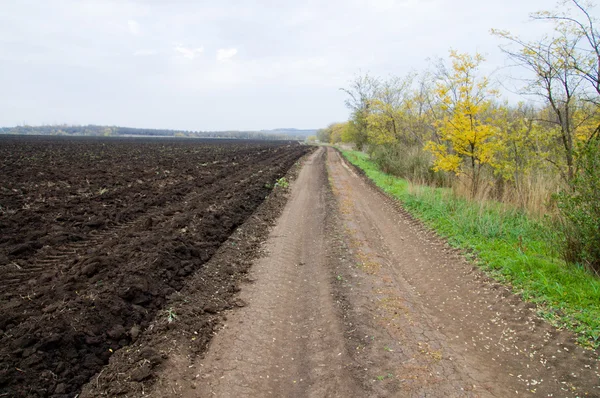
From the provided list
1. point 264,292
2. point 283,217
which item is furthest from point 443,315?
point 283,217

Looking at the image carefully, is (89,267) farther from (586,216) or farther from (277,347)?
(586,216)

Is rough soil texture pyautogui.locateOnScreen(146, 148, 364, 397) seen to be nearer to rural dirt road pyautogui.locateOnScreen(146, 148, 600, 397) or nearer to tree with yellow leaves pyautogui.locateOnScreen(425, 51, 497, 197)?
rural dirt road pyautogui.locateOnScreen(146, 148, 600, 397)

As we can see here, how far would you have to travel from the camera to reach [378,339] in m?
4.70

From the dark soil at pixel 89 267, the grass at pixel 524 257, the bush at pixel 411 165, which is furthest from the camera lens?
the bush at pixel 411 165

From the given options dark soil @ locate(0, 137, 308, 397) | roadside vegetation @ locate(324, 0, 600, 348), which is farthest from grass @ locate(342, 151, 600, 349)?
dark soil @ locate(0, 137, 308, 397)

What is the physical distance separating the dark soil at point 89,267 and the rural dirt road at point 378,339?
767 millimetres

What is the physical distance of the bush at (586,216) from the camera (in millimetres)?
5715

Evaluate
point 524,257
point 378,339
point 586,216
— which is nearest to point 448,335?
point 378,339

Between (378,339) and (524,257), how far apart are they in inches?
140

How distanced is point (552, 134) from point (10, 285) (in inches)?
474

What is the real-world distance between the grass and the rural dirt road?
9.9 inches

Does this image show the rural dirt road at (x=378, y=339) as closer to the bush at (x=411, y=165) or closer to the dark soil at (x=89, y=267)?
the dark soil at (x=89, y=267)

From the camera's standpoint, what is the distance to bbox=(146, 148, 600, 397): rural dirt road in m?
3.86

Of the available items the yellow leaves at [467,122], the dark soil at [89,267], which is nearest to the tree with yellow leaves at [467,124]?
the yellow leaves at [467,122]
